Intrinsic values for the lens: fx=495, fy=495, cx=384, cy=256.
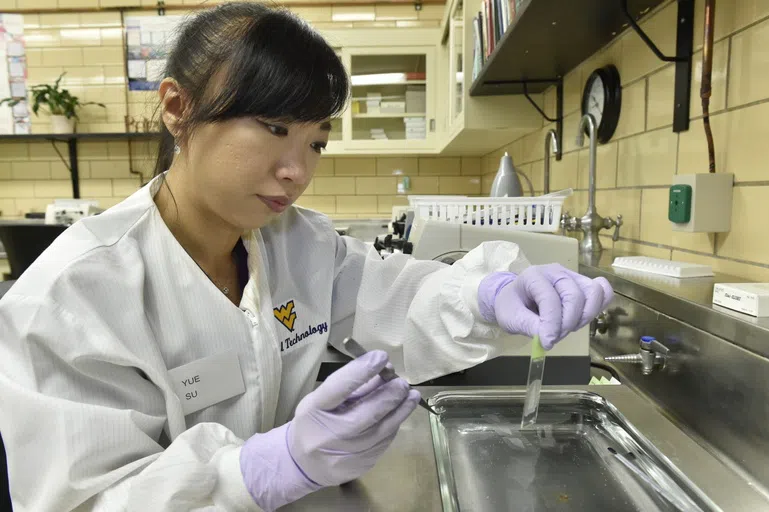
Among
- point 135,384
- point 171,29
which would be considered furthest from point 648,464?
point 171,29

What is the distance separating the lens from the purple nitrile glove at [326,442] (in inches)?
19.4

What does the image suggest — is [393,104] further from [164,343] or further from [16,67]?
[164,343]

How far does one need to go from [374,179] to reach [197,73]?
2937mm

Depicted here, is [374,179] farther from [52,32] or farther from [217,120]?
[217,120]

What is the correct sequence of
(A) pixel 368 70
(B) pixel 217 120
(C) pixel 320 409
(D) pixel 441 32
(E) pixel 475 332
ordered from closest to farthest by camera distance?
(C) pixel 320 409 < (B) pixel 217 120 < (E) pixel 475 332 < (D) pixel 441 32 < (A) pixel 368 70

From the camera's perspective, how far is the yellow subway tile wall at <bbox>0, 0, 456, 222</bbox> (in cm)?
341

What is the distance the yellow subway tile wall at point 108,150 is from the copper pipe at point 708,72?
102 inches

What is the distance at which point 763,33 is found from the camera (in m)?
0.86

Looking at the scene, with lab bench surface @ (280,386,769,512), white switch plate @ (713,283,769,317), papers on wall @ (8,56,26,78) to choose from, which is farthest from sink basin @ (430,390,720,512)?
papers on wall @ (8,56,26,78)

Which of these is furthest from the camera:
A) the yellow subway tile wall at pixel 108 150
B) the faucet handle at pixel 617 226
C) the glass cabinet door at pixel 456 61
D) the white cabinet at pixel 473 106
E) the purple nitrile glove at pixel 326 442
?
the yellow subway tile wall at pixel 108 150

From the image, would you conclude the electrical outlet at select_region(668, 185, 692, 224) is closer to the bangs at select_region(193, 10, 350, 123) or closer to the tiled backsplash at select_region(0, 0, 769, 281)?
the tiled backsplash at select_region(0, 0, 769, 281)

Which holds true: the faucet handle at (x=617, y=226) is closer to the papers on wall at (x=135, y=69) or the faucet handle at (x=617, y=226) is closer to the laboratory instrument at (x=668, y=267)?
the laboratory instrument at (x=668, y=267)

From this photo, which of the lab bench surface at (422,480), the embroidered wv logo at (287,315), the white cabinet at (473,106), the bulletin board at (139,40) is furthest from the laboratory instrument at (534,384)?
the bulletin board at (139,40)

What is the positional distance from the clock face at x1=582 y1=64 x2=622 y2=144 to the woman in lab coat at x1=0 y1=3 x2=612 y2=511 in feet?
2.65
